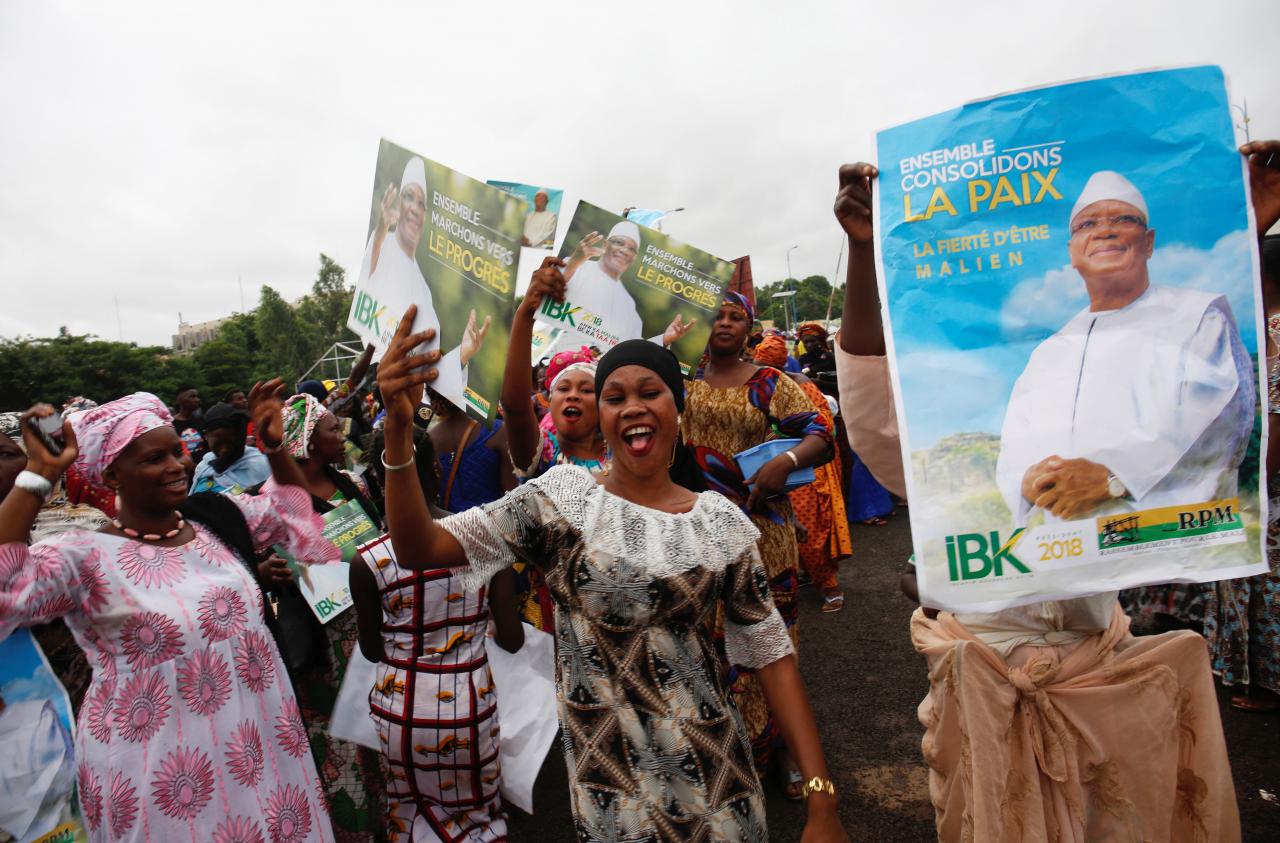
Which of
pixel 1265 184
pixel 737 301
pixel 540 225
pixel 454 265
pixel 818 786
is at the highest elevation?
pixel 540 225

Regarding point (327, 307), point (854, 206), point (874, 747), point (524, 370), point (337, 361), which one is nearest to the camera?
point (854, 206)

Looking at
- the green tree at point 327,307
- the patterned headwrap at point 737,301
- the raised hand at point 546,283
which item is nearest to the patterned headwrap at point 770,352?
the patterned headwrap at point 737,301

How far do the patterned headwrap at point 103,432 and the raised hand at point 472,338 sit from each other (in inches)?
40.5

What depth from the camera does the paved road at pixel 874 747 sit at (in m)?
3.17

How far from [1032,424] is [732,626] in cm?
89

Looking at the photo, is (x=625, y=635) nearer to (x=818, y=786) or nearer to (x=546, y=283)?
(x=818, y=786)

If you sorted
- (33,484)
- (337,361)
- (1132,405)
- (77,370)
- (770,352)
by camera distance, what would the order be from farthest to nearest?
(77,370), (337,361), (770,352), (33,484), (1132,405)

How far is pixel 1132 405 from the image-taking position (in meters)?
1.66

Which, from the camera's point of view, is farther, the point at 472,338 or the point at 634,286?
the point at 634,286

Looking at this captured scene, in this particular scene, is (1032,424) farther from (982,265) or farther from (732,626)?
(732,626)

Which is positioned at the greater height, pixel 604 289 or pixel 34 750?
pixel 604 289

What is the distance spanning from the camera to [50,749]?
7.80ft

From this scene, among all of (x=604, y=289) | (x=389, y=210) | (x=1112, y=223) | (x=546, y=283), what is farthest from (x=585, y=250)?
(x=1112, y=223)

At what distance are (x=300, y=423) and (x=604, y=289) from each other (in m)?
1.54
